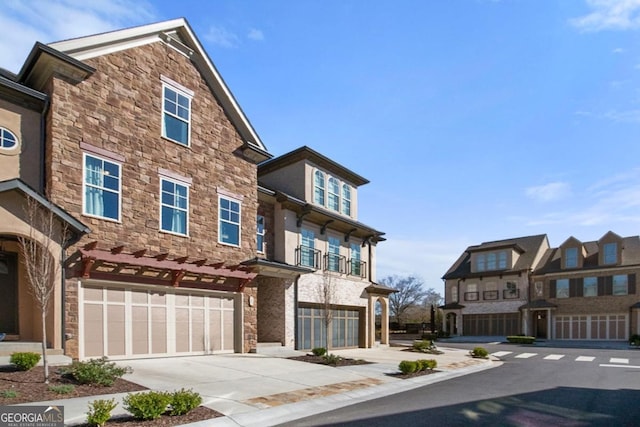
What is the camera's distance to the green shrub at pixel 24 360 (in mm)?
10930

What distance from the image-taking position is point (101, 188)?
591 inches

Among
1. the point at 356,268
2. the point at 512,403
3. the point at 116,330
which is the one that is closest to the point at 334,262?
the point at 356,268

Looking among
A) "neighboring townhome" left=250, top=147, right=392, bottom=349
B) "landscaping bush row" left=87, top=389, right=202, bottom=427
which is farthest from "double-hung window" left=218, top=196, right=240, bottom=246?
"landscaping bush row" left=87, top=389, right=202, bottom=427

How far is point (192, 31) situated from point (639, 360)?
82.0 feet

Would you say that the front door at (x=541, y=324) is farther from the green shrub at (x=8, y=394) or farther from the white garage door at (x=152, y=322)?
the green shrub at (x=8, y=394)

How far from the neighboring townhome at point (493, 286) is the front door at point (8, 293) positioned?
42.0 m

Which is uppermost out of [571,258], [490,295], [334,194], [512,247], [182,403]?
[334,194]

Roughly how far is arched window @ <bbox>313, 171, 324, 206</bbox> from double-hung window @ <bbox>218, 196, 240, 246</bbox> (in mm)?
Answer: 6521

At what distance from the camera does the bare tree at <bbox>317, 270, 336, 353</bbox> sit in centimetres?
1932

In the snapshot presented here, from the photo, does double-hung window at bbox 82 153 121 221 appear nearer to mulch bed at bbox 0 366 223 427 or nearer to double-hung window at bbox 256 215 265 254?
mulch bed at bbox 0 366 223 427

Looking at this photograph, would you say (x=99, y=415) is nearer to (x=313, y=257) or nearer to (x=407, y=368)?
(x=407, y=368)

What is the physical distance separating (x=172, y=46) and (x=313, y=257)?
11.9m

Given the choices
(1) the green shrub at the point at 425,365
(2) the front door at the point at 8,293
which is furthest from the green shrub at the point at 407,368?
(2) the front door at the point at 8,293

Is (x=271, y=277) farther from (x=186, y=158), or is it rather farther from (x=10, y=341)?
(x=10, y=341)
